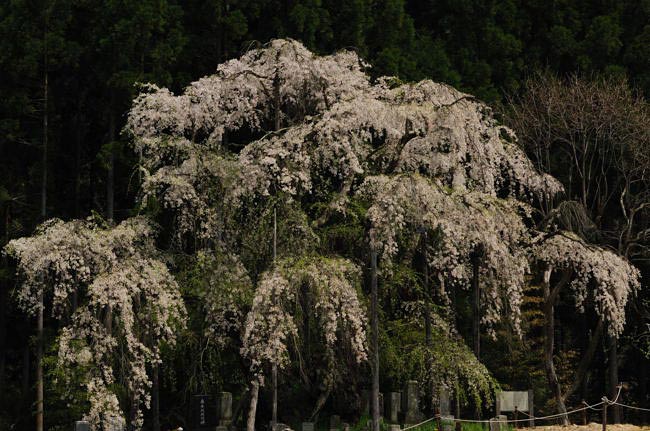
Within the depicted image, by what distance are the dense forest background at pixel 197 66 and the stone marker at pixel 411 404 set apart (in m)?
5.16

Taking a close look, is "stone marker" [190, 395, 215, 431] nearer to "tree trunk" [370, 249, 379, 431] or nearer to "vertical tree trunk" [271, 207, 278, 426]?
"vertical tree trunk" [271, 207, 278, 426]

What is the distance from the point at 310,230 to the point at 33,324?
1201cm

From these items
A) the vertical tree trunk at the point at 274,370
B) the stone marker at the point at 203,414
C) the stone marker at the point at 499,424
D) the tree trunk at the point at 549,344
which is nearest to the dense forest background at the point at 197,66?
the tree trunk at the point at 549,344

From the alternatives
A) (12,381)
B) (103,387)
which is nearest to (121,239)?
(103,387)

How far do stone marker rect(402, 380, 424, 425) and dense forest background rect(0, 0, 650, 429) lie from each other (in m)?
5.16

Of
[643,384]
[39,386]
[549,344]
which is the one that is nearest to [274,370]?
[549,344]

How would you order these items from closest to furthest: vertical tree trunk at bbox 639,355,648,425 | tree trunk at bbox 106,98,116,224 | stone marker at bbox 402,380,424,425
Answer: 1. stone marker at bbox 402,380,424,425
2. tree trunk at bbox 106,98,116,224
3. vertical tree trunk at bbox 639,355,648,425

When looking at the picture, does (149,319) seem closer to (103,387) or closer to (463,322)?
(103,387)

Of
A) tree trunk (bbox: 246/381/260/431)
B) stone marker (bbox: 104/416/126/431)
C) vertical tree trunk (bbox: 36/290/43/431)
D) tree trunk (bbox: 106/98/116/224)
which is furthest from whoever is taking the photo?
tree trunk (bbox: 106/98/116/224)

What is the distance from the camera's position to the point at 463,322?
81.4 ft

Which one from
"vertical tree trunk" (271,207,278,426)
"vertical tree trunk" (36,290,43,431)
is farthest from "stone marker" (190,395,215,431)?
"vertical tree trunk" (36,290,43,431)

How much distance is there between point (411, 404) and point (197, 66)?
11327mm

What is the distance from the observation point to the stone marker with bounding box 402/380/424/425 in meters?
17.6

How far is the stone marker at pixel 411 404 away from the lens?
17.6m
